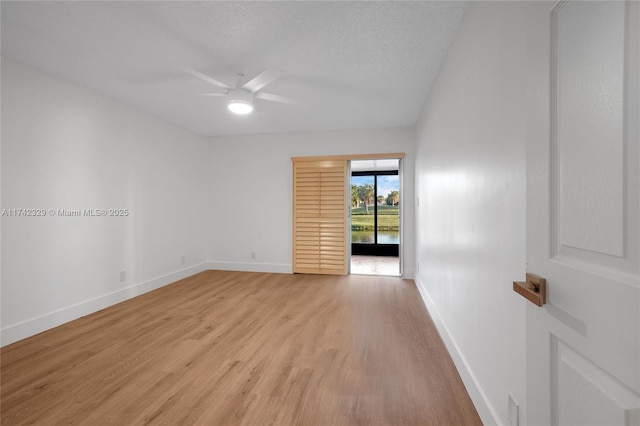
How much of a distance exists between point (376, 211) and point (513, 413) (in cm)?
567

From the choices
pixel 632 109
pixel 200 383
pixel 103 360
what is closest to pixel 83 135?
pixel 103 360

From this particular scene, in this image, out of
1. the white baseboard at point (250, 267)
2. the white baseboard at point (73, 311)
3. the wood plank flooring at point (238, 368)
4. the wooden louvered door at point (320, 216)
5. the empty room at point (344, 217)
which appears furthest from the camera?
the white baseboard at point (250, 267)

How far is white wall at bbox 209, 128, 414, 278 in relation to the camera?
4531 millimetres

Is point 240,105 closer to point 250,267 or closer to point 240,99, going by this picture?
point 240,99

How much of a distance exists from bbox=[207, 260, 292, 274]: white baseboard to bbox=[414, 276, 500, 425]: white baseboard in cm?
265

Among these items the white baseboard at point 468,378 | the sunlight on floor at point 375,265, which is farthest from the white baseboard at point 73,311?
the white baseboard at point 468,378

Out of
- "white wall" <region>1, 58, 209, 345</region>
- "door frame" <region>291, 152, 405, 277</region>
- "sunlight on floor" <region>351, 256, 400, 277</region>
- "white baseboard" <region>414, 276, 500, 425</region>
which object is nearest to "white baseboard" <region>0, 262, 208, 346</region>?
"white wall" <region>1, 58, 209, 345</region>

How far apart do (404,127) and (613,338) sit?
4.15m

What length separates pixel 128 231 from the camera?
334 centimetres

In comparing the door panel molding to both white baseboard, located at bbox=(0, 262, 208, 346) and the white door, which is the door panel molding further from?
white baseboard, located at bbox=(0, 262, 208, 346)

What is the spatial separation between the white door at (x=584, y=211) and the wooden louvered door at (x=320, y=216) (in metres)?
3.68

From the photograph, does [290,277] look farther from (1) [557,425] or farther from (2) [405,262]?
(1) [557,425]

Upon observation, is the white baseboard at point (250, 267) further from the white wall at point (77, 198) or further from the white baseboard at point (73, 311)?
the white baseboard at point (73, 311)

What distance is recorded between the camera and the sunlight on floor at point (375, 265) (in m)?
4.82
